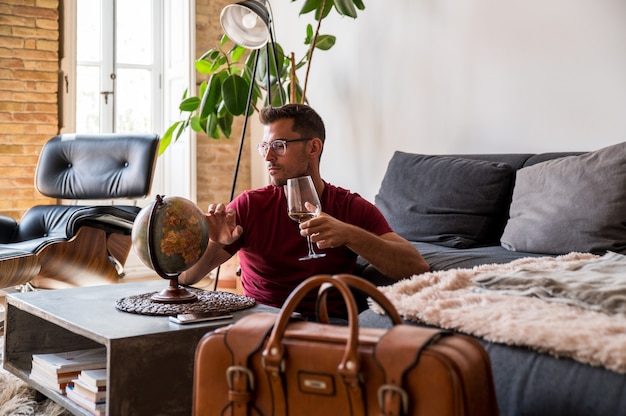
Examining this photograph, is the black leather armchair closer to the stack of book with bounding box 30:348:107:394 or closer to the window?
the stack of book with bounding box 30:348:107:394

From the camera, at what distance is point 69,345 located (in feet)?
7.16

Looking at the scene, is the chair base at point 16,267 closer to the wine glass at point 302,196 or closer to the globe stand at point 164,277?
the globe stand at point 164,277

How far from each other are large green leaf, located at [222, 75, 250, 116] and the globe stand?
208 centimetres

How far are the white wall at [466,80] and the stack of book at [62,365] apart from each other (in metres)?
2.10

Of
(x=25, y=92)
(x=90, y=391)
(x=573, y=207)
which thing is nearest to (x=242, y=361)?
(x=90, y=391)

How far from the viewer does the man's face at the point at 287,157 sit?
85.9 inches

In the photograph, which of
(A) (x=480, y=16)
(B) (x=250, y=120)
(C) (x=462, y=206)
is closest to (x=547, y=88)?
(A) (x=480, y=16)

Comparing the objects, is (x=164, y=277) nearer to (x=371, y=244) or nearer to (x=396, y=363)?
(x=371, y=244)

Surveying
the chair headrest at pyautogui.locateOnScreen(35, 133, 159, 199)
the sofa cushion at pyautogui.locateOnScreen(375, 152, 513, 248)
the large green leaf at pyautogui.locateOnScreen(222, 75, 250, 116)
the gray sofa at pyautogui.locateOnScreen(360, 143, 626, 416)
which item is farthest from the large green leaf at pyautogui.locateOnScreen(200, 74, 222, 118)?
the sofa cushion at pyautogui.locateOnScreen(375, 152, 513, 248)

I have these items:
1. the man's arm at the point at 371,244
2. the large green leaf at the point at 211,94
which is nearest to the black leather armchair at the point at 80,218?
the large green leaf at the point at 211,94

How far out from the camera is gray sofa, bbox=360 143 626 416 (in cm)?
224

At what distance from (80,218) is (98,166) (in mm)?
578

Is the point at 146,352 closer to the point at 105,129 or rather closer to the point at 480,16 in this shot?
the point at 480,16

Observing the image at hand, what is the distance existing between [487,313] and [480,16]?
2420 mm
